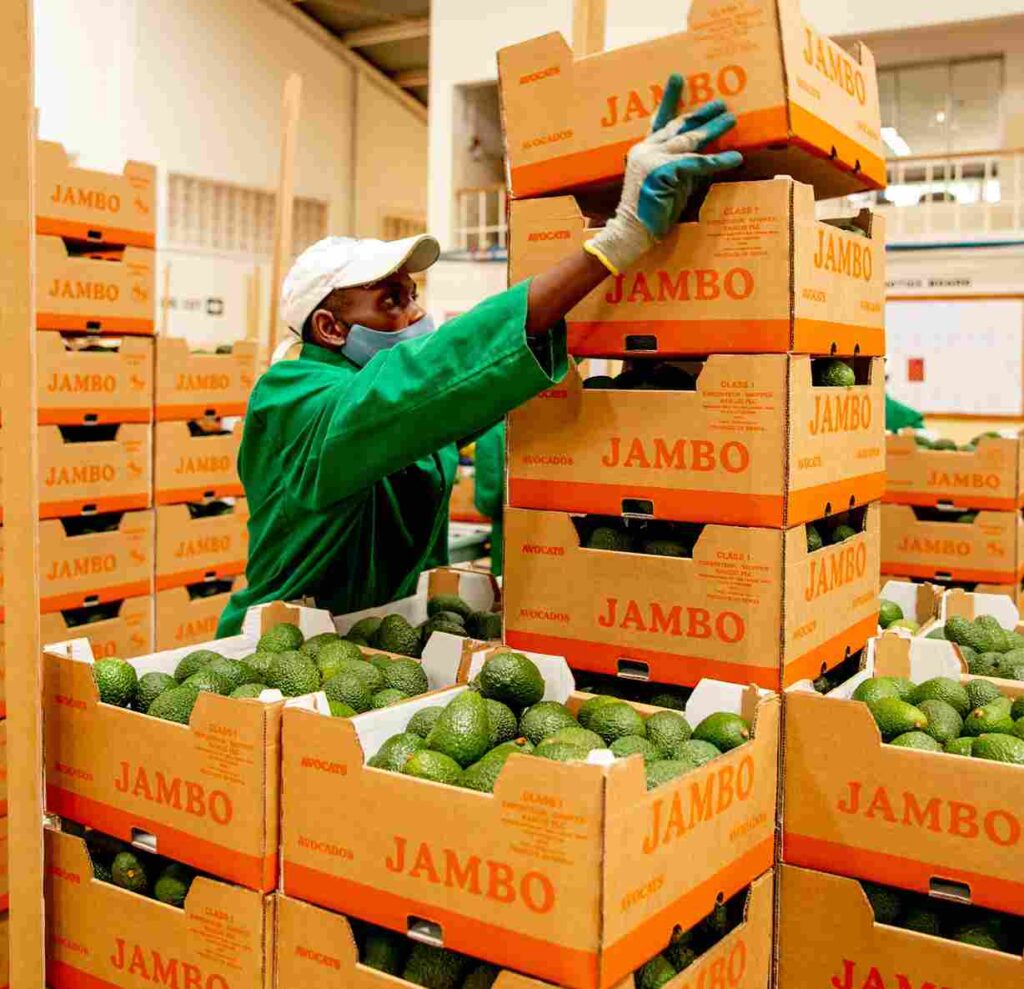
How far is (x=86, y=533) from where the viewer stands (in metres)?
3.92

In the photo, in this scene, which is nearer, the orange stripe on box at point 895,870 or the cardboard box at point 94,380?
the orange stripe on box at point 895,870

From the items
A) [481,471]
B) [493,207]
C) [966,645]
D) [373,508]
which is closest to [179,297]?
[493,207]

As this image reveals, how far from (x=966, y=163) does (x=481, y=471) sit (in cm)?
525

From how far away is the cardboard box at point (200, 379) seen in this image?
4145 mm

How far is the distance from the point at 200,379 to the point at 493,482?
4.03ft

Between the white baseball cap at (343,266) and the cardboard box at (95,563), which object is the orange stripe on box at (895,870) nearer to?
the white baseball cap at (343,266)

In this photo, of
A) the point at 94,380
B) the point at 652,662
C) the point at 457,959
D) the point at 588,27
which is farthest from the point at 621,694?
the point at 94,380

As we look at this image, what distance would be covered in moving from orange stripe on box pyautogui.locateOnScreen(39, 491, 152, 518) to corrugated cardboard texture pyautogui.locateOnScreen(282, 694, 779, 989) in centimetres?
260

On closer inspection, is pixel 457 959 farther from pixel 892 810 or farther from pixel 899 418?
pixel 899 418

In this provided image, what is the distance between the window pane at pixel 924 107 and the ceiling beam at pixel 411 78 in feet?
19.0

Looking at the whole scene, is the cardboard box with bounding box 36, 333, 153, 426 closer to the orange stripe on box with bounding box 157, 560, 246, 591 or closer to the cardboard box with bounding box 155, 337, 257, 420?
the cardboard box with bounding box 155, 337, 257, 420

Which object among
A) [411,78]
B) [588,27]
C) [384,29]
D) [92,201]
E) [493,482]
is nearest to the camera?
[588,27]

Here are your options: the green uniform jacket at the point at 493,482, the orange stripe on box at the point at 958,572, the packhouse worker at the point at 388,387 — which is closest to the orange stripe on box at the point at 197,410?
the green uniform jacket at the point at 493,482

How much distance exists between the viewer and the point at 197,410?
429 centimetres
